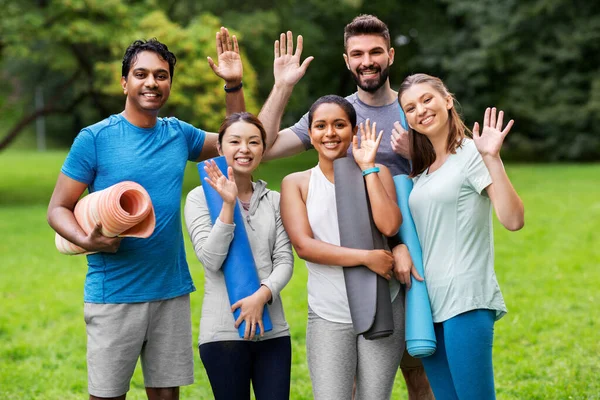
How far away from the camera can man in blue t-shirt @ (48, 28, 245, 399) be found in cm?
331

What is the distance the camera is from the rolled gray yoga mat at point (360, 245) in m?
3.06

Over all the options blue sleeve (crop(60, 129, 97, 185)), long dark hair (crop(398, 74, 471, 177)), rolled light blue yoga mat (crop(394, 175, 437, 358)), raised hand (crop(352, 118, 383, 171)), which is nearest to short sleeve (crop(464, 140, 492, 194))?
long dark hair (crop(398, 74, 471, 177))

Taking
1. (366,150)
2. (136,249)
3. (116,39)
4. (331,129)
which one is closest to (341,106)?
(331,129)

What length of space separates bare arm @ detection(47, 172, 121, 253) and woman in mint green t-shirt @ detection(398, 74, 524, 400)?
54.2 inches

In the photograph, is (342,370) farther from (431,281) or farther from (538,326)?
(538,326)

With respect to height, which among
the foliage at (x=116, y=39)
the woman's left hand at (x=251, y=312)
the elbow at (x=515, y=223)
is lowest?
the woman's left hand at (x=251, y=312)

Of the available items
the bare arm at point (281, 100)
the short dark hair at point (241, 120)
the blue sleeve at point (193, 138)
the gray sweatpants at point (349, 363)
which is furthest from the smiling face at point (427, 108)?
the blue sleeve at point (193, 138)

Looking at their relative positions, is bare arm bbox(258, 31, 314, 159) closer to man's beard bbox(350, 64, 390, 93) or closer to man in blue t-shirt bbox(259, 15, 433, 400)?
man in blue t-shirt bbox(259, 15, 433, 400)

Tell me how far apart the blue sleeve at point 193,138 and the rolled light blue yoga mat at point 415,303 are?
1.03 metres

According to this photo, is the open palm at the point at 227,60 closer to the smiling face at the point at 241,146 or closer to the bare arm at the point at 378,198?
the smiling face at the point at 241,146

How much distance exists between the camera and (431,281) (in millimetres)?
3197

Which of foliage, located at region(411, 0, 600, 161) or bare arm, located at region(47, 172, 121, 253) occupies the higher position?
foliage, located at region(411, 0, 600, 161)

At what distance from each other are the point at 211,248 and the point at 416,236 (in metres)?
0.91

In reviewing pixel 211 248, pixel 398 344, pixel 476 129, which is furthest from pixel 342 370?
pixel 476 129
